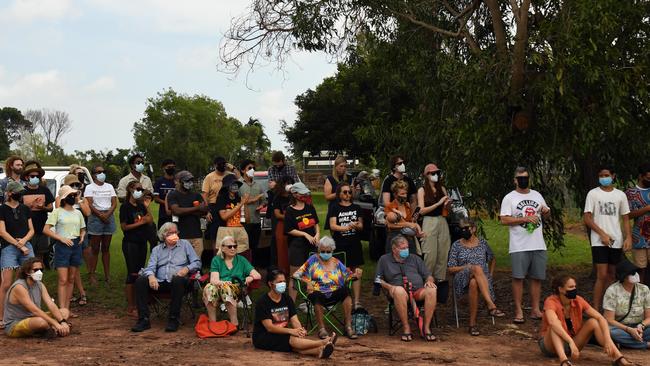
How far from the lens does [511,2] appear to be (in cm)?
1048

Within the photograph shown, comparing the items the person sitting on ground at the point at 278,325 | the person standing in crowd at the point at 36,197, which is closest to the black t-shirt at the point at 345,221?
the person sitting on ground at the point at 278,325

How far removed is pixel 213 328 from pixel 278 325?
3.62 ft

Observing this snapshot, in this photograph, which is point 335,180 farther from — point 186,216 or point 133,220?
point 133,220

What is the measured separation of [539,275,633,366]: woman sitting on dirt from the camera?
25.3 ft

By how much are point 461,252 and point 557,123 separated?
1.91 m

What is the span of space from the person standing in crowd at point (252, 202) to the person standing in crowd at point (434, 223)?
8.32 feet

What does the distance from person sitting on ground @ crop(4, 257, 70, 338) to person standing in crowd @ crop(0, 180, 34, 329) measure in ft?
1.50

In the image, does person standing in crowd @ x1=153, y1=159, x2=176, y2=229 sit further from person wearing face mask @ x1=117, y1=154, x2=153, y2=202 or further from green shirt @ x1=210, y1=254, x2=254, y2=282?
green shirt @ x1=210, y1=254, x2=254, y2=282

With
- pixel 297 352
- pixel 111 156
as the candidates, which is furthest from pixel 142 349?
pixel 111 156

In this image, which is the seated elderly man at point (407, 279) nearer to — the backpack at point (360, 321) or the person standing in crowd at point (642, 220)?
the backpack at point (360, 321)

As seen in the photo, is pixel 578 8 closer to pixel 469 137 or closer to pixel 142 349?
pixel 469 137

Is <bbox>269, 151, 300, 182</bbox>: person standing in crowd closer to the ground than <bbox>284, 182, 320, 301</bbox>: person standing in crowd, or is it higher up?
higher up

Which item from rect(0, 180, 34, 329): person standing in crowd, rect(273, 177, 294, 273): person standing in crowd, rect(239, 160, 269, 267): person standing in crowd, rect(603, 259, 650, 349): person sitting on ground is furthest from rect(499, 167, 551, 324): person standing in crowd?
rect(0, 180, 34, 329): person standing in crowd

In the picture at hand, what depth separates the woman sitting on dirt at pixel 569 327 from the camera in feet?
25.3
